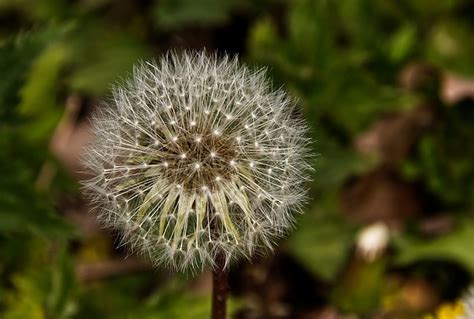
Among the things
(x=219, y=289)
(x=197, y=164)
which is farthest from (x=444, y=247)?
(x=197, y=164)

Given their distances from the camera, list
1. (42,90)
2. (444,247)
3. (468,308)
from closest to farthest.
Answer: (468,308)
(444,247)
(42,90)

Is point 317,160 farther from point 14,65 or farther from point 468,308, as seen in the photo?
point 14,65

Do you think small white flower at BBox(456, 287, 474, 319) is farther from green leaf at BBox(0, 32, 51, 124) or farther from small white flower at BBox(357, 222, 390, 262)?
green leaf at BBox(0, 32, 51, 124)

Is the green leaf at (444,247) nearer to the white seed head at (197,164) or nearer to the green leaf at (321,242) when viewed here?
the green leaf at (321,242)

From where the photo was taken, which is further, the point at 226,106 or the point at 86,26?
the point at 86,26

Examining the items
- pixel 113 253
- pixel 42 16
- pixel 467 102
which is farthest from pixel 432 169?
pixel 42 16

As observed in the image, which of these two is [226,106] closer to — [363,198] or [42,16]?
[363,198]
